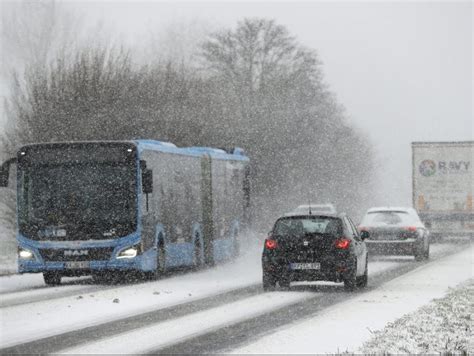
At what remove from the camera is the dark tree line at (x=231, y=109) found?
45219 millimetres

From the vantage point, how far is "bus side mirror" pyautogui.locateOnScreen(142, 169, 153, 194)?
26.0m

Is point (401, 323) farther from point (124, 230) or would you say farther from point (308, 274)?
point (124, 230)

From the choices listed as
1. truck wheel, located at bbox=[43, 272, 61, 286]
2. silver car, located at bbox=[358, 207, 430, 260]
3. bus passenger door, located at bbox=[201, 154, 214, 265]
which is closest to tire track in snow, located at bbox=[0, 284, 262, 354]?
truck wheel, located at bbox=[43, 272, 61, 286]

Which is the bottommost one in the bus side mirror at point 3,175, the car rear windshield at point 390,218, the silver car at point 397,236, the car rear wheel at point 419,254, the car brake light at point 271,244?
the car rear wheel at point 419,254

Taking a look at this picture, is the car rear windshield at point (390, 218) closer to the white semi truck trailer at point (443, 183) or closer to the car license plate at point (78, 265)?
the white semi truck trailer at point (443, 183)

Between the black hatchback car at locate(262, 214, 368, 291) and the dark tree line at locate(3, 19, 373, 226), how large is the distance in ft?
68.9

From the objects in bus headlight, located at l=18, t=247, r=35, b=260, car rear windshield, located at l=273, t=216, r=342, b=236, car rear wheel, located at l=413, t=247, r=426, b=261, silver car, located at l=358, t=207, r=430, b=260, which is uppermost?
car rear windshield, located at l=273, t=216, r=342, b=236

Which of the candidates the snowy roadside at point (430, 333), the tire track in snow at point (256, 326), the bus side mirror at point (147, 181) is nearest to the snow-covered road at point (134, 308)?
the tire track in snow at point (256, 326)

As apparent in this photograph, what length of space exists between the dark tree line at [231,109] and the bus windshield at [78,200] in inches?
668

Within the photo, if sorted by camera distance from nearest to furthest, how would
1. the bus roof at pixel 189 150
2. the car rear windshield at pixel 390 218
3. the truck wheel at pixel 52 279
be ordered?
the truck wheel at pixel 52 279, the bus roof at pixel 189 150, the car rear windshield at pixel 390 218

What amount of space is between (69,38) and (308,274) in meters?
59.9

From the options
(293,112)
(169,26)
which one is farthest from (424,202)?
(169,26)

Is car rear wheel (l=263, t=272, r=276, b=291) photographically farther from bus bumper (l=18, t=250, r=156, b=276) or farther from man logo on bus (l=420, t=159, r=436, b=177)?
man logo on bus (l=420, t=159, r=436, b=177)

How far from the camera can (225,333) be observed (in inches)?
579
